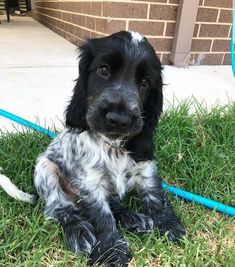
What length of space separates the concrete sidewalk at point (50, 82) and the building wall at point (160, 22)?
9.8 inches

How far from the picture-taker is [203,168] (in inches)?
98.7

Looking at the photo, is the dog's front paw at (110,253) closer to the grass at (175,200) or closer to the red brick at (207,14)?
the grass at (175,200)

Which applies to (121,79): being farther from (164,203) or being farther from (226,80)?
(226,80)

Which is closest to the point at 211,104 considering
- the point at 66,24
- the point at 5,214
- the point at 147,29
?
the point at 147,29

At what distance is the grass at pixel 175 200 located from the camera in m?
1.79

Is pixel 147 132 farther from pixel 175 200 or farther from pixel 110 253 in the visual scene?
pixel 110 253

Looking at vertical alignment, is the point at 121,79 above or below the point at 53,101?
above

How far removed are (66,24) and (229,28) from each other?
300 centimetres

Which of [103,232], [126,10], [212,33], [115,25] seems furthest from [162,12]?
[103,232]

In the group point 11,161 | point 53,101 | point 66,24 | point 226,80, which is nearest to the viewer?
point 11,161

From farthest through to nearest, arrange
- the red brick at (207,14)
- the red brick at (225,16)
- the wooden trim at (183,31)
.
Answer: the red brick at (225,16)
the red brick at (207,14)
the wooden trim at (183,31)

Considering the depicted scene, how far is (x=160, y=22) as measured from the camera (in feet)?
14.8

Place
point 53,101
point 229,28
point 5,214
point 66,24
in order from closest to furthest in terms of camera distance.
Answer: point 5,214 → point 53,101 → point 229,28 → point 66,24

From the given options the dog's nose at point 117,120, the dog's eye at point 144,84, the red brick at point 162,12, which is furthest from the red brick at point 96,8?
the dog's nose at point 117,120
